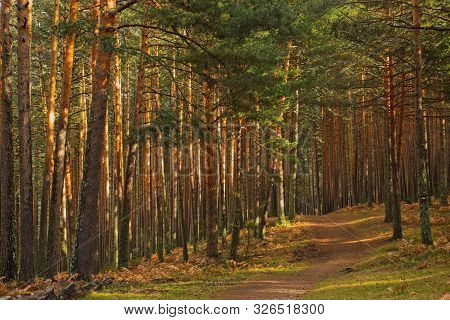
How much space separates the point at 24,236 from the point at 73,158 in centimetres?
2243

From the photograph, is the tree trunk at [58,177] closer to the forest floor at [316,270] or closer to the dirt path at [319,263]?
the forest floor at [316,270]

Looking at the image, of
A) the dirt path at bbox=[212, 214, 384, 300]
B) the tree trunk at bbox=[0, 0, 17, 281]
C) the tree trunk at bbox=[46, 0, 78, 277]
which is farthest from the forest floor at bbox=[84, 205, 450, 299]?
the tree trunk at bbox=[0, 0, 17, 281]

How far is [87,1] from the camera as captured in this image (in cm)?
2391

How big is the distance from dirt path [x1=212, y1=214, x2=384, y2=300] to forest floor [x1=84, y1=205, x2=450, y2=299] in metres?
0.03

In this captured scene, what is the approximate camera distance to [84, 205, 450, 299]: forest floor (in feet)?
40.1

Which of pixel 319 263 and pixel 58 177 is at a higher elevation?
pixel 58 177

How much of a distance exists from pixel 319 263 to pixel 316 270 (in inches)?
69.9

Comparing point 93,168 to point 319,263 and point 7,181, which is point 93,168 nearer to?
point 7,181

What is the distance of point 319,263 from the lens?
64.1ft

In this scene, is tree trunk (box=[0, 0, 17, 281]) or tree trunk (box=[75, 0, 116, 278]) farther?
tree trunk (box=[0, 0, 17, 281])

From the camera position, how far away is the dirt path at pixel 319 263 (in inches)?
532

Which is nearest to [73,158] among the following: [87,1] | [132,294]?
[87,1]

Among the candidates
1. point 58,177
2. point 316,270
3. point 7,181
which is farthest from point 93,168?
point 316,270

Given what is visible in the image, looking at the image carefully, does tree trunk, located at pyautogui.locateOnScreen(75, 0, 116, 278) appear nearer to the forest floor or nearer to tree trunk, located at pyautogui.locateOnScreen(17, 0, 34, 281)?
the forest floor
